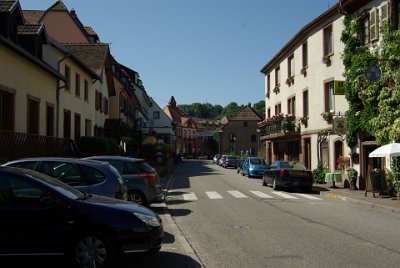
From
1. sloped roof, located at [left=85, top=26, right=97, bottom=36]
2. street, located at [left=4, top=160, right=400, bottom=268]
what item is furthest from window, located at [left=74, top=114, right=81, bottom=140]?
sloped roof, located at [left=85, top=26, right=97, bottom=36]

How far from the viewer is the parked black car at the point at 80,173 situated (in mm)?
9594

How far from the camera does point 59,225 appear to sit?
6566mm

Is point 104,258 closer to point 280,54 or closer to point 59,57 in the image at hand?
point 59,57

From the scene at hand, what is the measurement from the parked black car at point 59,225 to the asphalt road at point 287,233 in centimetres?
154

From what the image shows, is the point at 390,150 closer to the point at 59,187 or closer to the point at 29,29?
the point at 59,187

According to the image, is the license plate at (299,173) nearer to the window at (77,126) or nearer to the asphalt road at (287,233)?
the asphalt road at (287,233)

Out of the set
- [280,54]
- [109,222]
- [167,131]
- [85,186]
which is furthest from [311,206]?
[167,131]

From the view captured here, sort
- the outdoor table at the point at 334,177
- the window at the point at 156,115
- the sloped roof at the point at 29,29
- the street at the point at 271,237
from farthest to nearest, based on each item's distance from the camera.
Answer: the window at the point at 156,115 → the outdoor table at the point at 334,177 → the sloped roof at the point at 29,29 → the street at the point at 271,237

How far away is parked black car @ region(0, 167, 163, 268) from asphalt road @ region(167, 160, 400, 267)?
1.54 metres

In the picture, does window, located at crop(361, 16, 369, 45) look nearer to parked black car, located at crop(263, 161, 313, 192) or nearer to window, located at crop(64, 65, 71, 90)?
parked black car, located at crop(263, 161, 313, 192)

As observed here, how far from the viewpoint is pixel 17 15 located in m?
18.2

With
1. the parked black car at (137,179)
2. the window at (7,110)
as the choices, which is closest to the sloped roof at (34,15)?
the window at (7,110)

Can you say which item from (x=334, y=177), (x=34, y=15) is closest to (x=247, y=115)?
(x=34, y=15)

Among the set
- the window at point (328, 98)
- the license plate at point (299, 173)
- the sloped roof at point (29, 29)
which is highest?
the sloped roof at point (29, 29)
